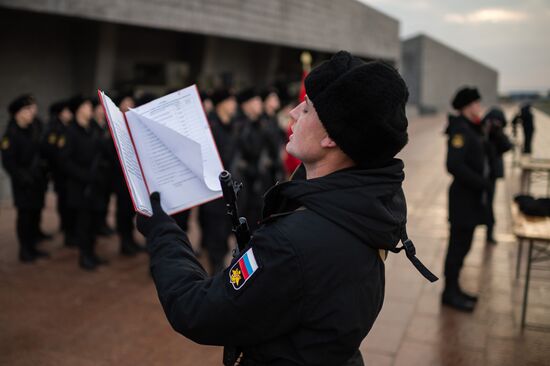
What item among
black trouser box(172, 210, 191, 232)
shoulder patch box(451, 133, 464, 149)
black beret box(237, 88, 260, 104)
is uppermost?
black beret box(237, 88, 260, 104)

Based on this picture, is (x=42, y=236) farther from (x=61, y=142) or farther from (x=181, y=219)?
(x=181, y=219)

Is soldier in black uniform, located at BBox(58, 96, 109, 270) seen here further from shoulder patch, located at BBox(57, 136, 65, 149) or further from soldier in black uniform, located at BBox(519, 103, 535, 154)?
soldier in black uniform, located at BBox(519, 103, 535, 154)

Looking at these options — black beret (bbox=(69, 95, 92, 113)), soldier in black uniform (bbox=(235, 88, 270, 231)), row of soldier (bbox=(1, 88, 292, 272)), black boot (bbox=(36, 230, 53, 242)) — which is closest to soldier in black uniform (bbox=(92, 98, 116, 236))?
row of soldier (bbox=(1, 88, 292, 272))

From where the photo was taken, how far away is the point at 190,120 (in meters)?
1.92

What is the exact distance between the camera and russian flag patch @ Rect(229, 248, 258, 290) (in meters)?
1.28

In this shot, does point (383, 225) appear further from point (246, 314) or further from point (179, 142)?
point (179, 142)

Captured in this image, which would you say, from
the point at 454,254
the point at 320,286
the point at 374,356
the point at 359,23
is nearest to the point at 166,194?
the point at 320,286

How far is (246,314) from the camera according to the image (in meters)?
1.28

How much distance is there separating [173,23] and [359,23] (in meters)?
16.2

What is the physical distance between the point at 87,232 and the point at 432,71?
136ft

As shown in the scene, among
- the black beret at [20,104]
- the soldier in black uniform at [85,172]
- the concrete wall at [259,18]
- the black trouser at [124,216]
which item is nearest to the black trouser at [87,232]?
the soldier in black uniform at [85,172]

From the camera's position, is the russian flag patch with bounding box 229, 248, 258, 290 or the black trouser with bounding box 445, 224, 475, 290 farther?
the black trouser with bounding box 445, 224, 475, 290

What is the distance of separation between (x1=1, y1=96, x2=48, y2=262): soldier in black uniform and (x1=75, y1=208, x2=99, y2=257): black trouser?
1.98 feet

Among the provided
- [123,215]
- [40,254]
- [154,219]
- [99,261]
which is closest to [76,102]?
[123,215]
